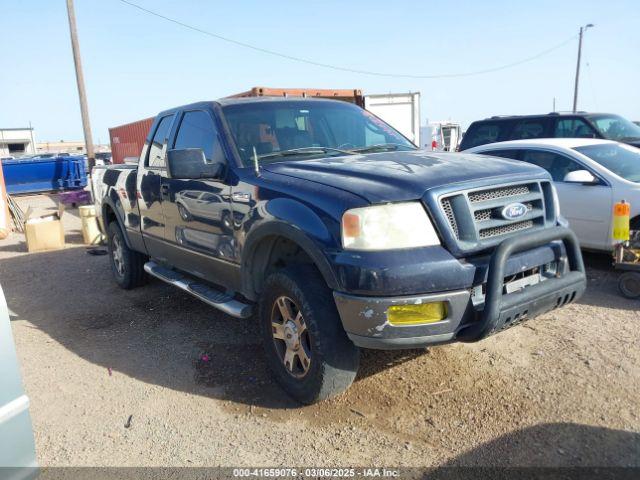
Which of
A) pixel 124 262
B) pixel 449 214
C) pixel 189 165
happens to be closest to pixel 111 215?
pixel 124 262

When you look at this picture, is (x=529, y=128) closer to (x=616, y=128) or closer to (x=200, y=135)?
(x=616, y=128)

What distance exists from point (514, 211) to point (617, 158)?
12.9 ft

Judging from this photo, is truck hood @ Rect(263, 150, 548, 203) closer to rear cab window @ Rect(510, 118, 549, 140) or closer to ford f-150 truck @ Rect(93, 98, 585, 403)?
ford f-150 truck @ Rect(93, 98, 585, 403)

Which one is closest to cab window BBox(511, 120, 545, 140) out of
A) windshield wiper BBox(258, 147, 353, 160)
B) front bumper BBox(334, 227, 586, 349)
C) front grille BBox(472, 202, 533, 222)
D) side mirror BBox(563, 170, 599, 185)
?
side mirror BBox(563, 170, 599, 185)

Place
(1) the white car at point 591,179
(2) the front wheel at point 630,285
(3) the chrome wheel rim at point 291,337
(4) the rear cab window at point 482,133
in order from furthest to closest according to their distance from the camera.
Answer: (4) the rear cab window at point 482,133 < (1) the white car at point 591,179 < (2) the front wheel at point 630,285 < (3) the chrome wheel rim at point 291,337

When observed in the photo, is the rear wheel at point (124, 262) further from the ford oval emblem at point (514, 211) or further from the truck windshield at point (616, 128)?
the truck windshield at point (616, 128)

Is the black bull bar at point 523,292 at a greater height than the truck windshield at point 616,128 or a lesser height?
lesser

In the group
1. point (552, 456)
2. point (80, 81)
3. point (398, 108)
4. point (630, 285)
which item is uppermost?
point (80, 81)

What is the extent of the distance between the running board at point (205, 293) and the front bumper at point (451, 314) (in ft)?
3.64

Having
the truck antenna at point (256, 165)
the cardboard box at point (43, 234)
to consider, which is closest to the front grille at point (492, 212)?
the truck antenna at point (256, 165)

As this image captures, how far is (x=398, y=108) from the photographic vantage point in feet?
54.7

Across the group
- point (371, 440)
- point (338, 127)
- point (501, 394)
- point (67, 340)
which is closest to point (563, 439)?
point (501, 394)

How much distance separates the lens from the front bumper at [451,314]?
2721mm

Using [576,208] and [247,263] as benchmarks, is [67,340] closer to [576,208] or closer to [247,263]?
[247,263]
